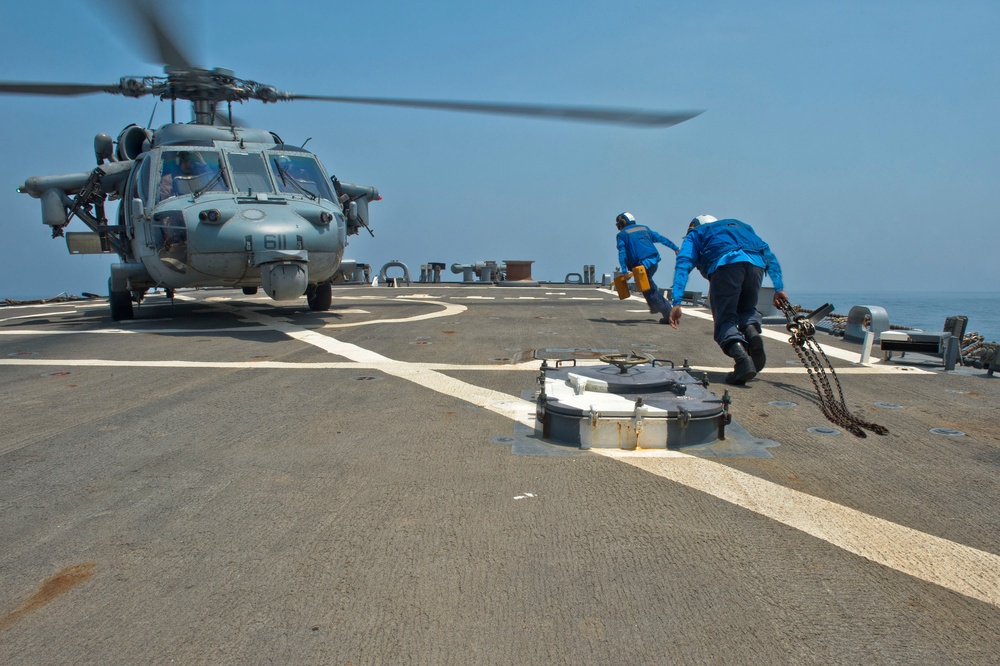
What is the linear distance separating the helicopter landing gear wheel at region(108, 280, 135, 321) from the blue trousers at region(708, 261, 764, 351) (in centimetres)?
921

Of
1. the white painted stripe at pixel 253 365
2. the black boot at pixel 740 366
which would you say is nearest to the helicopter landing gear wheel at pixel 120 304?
the white painted stripe at pixel 253 365

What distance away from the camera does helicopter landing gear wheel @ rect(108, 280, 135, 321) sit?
1127 cm

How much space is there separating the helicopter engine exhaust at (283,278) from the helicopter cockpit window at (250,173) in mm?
1436

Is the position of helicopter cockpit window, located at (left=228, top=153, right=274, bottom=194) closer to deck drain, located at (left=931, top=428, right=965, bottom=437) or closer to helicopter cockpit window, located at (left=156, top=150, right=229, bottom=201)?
helicopter cockpit window, located at (left=156, top=150, right=229, bottom=201)

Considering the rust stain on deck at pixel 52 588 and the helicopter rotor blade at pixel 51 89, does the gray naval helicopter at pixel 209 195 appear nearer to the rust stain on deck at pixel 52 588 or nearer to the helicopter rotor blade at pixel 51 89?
the helicopter rotor blade at pixel 51 89

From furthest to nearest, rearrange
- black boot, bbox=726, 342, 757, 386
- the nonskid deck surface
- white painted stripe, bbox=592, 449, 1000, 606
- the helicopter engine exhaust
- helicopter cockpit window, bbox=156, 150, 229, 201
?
helicopter cockpit window, bbox=156, 150, 229, 201 → the helicopter engine exhaust → black boot, bbox=726, 342, 757, 386 → white painted stripe, bbox=592, 449, 1000, 606 → the nonskid deck surface

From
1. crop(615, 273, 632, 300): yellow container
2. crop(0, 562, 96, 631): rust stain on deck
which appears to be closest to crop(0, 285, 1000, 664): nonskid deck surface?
crop(0, 562, 96, 631): rust stain on deck

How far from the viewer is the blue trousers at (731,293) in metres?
6.11

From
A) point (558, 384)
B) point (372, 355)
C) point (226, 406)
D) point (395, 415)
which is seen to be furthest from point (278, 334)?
point (558, 384)

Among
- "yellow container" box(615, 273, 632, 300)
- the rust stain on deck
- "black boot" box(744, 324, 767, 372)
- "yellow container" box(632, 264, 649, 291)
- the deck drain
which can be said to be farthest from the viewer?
"yellow container" box(615, 273, 632, 300)

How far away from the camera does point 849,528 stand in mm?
2848

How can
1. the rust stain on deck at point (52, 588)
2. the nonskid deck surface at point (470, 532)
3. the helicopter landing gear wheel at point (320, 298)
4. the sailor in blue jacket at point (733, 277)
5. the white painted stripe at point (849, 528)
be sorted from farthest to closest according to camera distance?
the helicopter landing gear wheel at point (320, 298), the sailor in blue jacket at point (733, 277), the white painted stripe at point (849, 528), the rust stain on deck at point (52, 588), the nonskid deck surface at point (470, 532)

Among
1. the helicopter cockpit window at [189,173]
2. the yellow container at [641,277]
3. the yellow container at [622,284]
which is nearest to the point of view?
the helicopter cockpit window at [189,173]

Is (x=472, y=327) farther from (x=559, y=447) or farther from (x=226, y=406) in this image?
(x=559, y=447)
